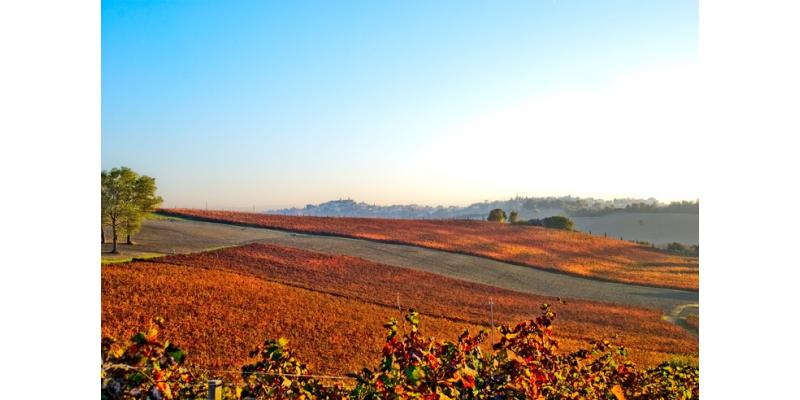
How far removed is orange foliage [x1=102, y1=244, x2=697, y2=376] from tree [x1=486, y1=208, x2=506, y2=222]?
24.6 inches

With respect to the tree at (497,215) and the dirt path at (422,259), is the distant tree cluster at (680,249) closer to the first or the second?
the dirt path at (422,259)

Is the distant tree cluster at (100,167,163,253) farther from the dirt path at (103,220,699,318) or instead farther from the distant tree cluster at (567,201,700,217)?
the distant tree cluster at (567,201,700,217)

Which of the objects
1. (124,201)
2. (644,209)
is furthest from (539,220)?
(124,201)

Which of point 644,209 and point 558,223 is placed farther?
point 558,223

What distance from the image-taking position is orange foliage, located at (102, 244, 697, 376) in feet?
14.6

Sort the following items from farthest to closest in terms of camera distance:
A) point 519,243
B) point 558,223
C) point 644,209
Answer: point 519,243
point 558,223
point 644,209

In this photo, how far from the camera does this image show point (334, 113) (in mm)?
4879

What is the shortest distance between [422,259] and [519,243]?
904 millimetres

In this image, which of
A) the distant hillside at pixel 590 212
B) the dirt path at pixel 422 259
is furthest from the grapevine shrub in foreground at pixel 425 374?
the distant hillside at pixel 590 212

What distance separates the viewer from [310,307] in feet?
15.5

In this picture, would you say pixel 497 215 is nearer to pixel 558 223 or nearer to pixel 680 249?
pixel 558 223
